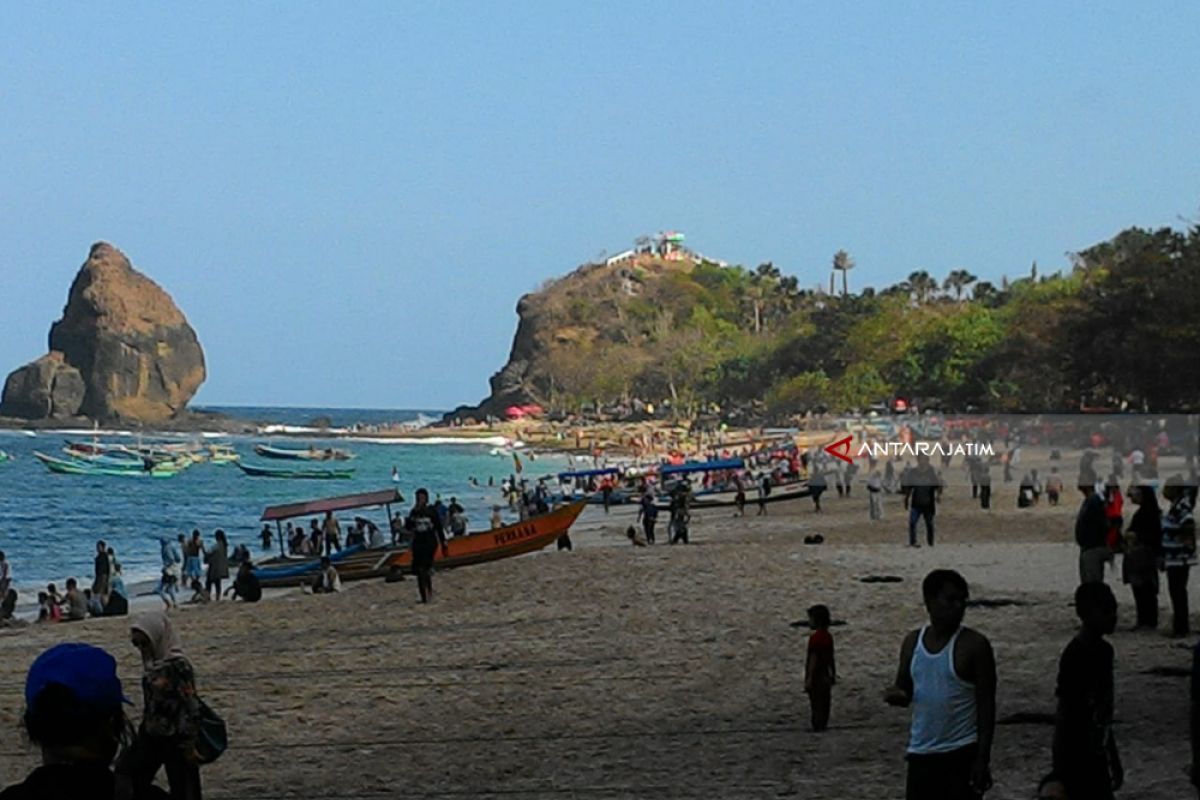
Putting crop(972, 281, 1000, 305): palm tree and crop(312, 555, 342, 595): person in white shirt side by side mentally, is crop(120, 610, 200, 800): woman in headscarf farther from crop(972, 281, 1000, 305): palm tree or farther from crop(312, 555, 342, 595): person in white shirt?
crop(972, 281, 1000, 305): palm tree

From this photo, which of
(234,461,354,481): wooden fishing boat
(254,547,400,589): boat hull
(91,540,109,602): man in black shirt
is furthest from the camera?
(234,461,354,481): wooden fishing boat

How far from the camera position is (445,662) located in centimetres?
1631

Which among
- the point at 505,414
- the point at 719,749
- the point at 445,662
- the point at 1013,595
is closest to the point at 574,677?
the point at 445,662

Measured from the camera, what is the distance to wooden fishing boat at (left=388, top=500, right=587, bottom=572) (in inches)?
1133

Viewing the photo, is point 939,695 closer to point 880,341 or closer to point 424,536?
point 424,536

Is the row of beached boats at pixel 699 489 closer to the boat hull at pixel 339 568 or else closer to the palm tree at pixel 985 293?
the boat hull at pixel 339 568

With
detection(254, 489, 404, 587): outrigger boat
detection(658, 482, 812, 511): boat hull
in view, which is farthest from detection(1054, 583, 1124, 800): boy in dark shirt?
detection(658, 482, 812, 511): boat hull

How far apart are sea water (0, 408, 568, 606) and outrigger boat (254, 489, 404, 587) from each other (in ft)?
20.0

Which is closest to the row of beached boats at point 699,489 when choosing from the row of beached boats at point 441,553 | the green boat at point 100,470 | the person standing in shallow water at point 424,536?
the row of beached boats at point 441,553

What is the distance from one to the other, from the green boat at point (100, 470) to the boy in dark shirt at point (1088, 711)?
102107 mm

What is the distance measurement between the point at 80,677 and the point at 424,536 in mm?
17852

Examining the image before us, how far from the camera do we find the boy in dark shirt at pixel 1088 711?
647 cm

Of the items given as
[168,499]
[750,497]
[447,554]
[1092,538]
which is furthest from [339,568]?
[168,499]

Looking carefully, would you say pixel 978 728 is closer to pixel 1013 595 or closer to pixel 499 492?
pixel 1013 595
